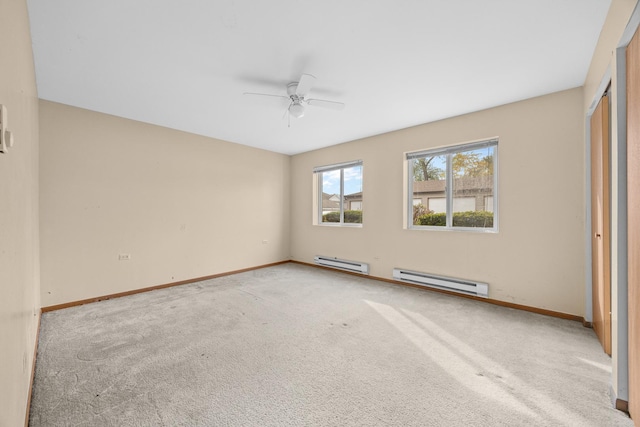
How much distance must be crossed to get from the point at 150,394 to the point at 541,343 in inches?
126

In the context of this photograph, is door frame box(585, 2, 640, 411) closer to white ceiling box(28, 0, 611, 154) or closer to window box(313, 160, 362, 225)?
white ceiling box(28, 0, 611, 154)

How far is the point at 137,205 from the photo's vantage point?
394cm

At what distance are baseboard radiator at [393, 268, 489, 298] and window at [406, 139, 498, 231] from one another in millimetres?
746

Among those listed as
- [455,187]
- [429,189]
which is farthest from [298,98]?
[455,187]

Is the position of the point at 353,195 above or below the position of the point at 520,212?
above

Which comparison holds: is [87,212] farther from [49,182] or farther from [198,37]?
[198,37]

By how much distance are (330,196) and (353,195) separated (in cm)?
61

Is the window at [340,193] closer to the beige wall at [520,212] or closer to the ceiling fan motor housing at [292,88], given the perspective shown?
the beige wall at [520,212]

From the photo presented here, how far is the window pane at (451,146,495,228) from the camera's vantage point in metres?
3.58

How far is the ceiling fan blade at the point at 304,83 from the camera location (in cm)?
248

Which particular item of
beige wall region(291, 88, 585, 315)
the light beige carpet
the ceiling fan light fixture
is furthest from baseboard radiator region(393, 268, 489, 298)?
the ceiling fan light fixture

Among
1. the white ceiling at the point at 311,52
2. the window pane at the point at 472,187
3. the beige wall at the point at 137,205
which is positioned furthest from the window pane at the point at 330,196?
the window pane at the point at 472,187

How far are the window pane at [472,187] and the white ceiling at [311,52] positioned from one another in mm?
664

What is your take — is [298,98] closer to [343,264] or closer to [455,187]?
[455,187]
